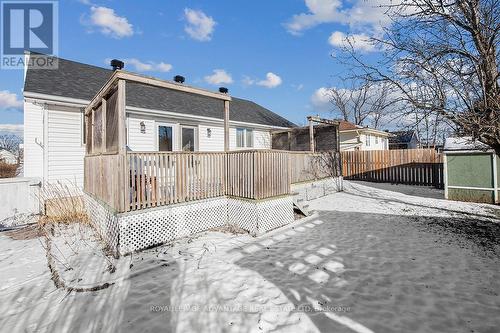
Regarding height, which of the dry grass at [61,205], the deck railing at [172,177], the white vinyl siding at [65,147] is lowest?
the dry grass at [61,205]

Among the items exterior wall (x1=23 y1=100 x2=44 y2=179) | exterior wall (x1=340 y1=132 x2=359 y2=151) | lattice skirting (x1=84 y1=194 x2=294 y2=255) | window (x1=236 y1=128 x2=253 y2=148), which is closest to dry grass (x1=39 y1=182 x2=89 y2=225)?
lattice skirting (x1=84 y1=194 x2=294 y2=255)

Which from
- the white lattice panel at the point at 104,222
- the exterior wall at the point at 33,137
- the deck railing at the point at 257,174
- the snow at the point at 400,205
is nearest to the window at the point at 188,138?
the white lattice panel at the point at 104,222

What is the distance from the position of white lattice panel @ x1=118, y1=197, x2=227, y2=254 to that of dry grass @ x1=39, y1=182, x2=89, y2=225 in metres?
3.30

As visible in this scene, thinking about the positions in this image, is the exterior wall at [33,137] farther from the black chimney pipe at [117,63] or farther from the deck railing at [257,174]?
the deck railing at [257,174]

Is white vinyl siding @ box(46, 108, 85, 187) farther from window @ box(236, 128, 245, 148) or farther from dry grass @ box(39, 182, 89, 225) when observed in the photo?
window @ box(236, 128, 245, 148)

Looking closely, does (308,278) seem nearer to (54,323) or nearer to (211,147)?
(54,323)

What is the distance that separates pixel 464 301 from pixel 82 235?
24.5ft

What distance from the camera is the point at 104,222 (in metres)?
5.65

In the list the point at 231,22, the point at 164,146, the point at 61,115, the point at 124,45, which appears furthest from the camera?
the point at 231,22

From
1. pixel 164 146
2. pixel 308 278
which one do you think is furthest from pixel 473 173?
pixel 164 146

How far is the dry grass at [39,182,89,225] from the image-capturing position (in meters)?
7.36

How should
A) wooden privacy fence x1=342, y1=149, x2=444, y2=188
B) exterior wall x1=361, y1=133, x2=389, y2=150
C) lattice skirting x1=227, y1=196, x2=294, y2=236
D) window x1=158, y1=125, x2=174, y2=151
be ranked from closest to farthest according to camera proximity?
lattice skirting x1=227, y1=196, x2=294, y2=236 → window x1=158, y1=125, x2=174, y2=151 → wooden privacy fence x1=342, y1=149, x2=444, y2=188 → exterior wall x1=361, y1=133, x2=389, y2=150

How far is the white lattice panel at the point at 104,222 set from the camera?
5.00 meters

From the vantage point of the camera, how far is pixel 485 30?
196 inches
